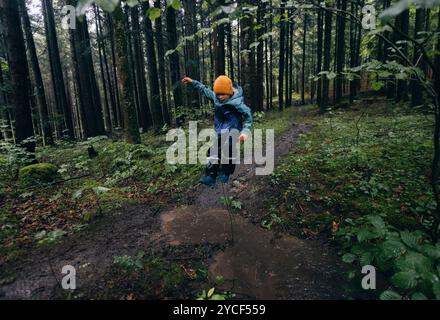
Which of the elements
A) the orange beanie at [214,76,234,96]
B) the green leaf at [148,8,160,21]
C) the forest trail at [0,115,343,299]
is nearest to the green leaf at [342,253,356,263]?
the forest trail at [0,115,343,299]

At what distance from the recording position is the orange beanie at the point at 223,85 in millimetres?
4648

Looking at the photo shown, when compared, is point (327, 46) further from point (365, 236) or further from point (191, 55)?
point (365, 236)

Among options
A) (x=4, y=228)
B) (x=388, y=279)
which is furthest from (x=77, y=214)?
(x=388, y=279)

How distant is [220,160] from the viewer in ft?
17.3

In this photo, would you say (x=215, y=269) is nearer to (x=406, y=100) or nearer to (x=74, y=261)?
(x=74, y=261)

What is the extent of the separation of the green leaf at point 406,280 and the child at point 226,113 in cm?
266

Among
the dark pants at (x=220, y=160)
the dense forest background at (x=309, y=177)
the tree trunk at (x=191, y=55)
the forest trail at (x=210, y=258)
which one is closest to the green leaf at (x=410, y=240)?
the dense forest background at (x=309, y=177)

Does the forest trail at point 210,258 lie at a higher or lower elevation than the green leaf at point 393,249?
lower

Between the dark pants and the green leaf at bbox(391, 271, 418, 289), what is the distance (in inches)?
120

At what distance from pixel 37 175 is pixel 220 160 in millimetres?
5528

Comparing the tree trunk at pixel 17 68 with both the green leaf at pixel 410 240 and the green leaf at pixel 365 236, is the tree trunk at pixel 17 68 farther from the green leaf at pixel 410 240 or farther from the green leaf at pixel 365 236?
the green leaf at pixel 410 240

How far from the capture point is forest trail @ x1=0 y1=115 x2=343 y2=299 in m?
3.60

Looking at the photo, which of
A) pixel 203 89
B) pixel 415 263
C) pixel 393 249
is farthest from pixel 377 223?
pixel 203 89

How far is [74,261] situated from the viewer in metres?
3.99
